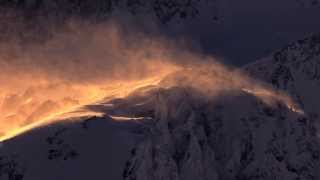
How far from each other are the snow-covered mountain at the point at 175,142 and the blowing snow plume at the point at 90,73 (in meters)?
2.28

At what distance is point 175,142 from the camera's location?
61812 millimetres

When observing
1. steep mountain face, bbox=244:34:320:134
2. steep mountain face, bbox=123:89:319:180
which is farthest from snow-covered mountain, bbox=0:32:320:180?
steep mountain face, bbox=244:34:320:134

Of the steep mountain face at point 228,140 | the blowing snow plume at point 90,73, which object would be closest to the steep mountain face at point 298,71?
the blowing snow plume at point 90,73

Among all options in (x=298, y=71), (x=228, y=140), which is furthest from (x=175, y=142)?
(x=298, y=71)

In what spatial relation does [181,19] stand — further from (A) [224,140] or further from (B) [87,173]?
(B) [87,173]

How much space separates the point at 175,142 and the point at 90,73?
50598 mm

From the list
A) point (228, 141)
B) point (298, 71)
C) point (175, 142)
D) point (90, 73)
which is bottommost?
point (175, 142)

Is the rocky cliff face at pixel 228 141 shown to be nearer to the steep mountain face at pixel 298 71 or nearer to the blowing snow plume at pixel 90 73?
the blowing snow plume at pixel 90 73

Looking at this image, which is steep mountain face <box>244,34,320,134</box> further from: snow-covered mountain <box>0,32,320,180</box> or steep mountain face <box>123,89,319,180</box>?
snow-covered mountain <box>0,32,320,180</box>

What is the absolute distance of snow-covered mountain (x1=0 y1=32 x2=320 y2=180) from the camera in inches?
2237

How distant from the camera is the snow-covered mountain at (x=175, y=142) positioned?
56.8 metres

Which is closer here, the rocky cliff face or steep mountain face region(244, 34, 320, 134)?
the rocky cliff face

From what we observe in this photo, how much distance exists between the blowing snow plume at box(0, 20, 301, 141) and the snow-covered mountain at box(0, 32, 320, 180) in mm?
2281

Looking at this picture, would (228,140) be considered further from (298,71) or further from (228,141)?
(298,71)
